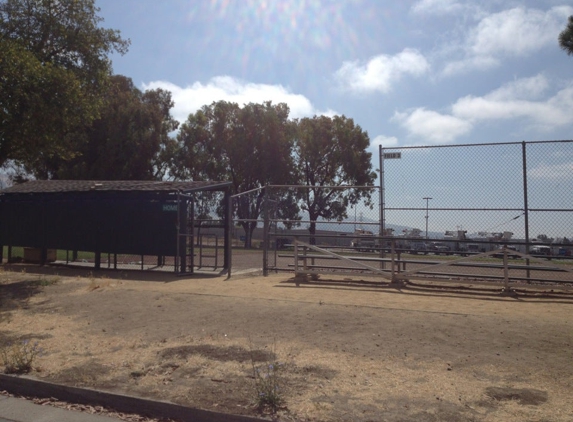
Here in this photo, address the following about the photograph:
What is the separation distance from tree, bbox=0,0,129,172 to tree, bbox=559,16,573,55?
477 inches

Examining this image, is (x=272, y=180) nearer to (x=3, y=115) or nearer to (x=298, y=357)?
(x=3, y=115)

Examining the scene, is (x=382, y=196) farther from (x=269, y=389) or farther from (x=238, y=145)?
(x=238, y=145)

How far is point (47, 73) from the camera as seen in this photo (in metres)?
13.8

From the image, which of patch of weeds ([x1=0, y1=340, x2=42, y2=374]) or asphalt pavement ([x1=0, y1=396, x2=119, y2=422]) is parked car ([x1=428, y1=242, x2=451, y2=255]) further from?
asphalt pavement ([x1=0, y1=396, x2=119, y2=422])

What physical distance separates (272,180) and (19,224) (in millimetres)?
28382

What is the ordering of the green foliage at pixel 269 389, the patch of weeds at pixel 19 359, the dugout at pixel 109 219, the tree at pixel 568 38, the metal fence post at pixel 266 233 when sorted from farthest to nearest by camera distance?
the dugout at pixel 109 219 → the metal fence post at pixel 266 233 → the tree at pixel 568 38 → the patch of weeds at pixel 19 359 → the green foliage at pixel 269 389

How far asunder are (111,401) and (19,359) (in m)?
1.87

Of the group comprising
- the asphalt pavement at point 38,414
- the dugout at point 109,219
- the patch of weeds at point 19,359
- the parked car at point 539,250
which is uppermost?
the dugout at point 109,219

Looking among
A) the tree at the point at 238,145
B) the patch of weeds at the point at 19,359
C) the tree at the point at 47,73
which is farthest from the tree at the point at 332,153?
the patch of weeds at the point at 19,359

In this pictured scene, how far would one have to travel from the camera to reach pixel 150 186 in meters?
17.9

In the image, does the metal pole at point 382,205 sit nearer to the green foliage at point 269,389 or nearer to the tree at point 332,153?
the green foliage at point 269,389

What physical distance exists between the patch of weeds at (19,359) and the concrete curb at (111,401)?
19cm

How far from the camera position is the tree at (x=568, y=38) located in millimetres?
12016

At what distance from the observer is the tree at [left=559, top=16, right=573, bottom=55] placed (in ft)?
39.4
